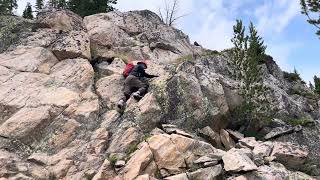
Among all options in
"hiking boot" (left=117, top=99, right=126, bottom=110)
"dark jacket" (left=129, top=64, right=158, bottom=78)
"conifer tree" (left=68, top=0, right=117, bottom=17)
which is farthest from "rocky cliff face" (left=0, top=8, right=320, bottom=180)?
"conifer tree" (left=68, top=0, right=117, bottom=17)

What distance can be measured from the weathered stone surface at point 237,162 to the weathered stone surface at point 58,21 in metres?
15.5

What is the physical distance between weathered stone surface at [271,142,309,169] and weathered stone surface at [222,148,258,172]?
2625 millimetres

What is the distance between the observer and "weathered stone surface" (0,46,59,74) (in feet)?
77.3

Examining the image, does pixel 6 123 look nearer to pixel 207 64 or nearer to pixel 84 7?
pixel 207 64

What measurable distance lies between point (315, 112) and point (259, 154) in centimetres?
1232

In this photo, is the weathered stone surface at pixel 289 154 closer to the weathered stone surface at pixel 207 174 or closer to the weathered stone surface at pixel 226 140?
the weathered stone surface at pixel 226 140

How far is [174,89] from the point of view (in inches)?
845

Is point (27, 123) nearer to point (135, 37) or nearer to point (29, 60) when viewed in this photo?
point (29, 60)

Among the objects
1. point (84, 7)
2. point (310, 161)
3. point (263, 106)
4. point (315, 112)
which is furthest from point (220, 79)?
point (84, 7)

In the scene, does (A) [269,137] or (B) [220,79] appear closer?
(A) [269,137]

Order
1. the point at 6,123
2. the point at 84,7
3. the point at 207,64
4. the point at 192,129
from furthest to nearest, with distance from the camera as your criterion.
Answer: the point at 84,7
the point at 207,64
the point at 192,129
the point at 6,123

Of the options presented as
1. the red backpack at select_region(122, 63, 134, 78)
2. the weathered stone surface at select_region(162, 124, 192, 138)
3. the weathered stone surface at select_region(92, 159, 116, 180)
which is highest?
the red backpack at select_region(122, 63, 134, 78)

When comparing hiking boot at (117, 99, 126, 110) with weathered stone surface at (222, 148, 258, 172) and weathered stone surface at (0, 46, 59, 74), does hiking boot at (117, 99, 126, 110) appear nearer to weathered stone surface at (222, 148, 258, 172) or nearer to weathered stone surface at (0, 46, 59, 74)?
weathered stone surface at (0, 46, 59, 74)

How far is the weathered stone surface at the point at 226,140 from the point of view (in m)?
21.0
